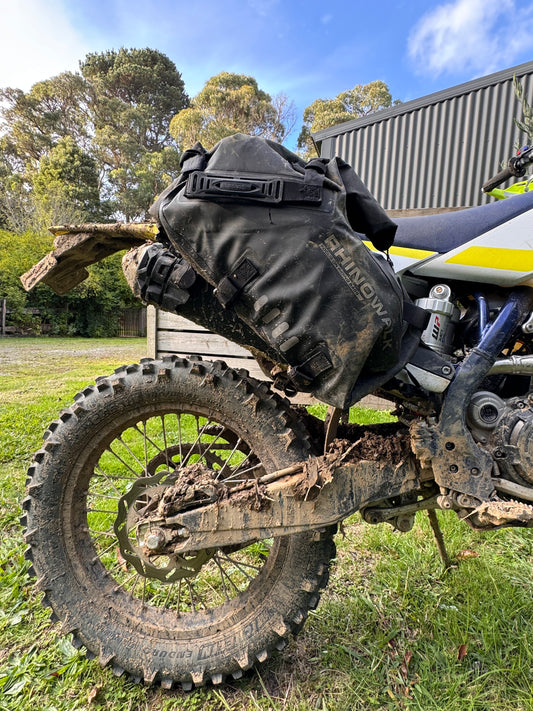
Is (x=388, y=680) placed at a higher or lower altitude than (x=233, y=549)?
lower

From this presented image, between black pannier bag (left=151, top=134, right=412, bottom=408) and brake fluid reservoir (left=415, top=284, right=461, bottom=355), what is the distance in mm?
262

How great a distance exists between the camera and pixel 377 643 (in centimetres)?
146

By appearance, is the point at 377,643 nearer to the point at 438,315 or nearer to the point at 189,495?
the point at 189,495

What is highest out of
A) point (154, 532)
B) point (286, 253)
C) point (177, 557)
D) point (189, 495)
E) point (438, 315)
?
point (286, 253)

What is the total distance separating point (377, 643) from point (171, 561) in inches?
31.9

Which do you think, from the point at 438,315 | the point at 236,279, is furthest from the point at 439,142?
the point at 236,279

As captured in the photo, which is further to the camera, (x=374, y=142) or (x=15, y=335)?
(x=15, y=335)

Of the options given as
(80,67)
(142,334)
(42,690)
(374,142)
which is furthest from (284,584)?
(80,67)

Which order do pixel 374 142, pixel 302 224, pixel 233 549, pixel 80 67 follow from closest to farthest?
pixel 302 224 → pixel 233 549 → pixel 374 142 → pixel 80 67

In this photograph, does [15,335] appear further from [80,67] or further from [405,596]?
[80,67]

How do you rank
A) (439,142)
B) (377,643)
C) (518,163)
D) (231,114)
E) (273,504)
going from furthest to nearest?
1. (231,114)
2. (439,142)
3. (518,163)
4. (377,643)
5. (273,504)

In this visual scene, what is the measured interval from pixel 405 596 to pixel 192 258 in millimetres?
1609

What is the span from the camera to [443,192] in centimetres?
627

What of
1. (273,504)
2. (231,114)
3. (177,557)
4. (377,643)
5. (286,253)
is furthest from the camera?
(231,114)
